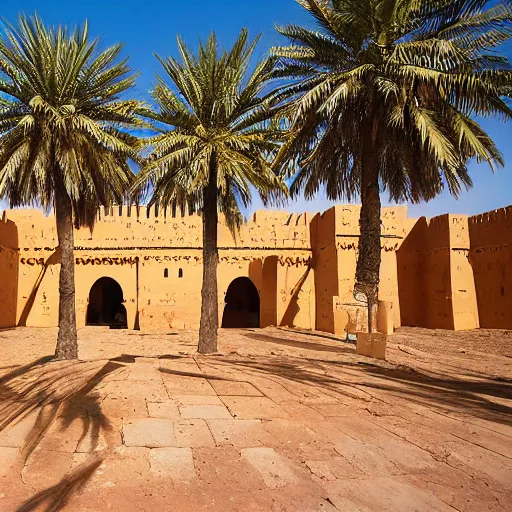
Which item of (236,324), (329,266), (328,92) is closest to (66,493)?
(328,92)

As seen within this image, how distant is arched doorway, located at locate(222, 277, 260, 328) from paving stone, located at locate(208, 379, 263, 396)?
22800mm

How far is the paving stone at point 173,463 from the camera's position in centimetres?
367

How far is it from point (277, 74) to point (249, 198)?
333 cm

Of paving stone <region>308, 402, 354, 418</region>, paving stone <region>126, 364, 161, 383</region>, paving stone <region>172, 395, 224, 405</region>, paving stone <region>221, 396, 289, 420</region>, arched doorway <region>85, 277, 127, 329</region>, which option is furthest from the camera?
arched doorway <region>85, 277, 127, 329</region>

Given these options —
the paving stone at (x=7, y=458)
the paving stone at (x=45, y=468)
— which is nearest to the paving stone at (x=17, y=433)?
the paving stone at (x=7, y=458)

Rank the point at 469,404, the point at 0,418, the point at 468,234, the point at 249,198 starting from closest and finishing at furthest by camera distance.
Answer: the point at 0,418, the point at 469,404, the point at 249,198, the point at 468,234

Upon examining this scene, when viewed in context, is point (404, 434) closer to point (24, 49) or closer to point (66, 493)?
point (66, 493)

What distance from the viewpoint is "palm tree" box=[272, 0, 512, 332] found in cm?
1048

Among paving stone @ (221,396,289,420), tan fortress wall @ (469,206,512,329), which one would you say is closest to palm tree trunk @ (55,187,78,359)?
paving stone @ (221,396,289,420)

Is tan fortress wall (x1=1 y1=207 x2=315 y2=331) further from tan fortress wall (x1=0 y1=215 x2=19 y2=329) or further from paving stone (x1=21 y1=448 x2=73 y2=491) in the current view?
paving stone (x1=21 y1=448 x2=73 y2=491)

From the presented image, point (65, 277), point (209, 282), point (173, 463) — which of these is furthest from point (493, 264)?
point (173, 463)

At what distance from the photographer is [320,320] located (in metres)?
20.9

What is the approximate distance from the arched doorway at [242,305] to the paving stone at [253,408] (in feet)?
77.8

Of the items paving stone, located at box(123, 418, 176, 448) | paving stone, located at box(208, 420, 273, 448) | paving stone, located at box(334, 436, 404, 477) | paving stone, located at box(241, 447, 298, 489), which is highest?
paving stone, located at box(123, 418, 176, 448)
